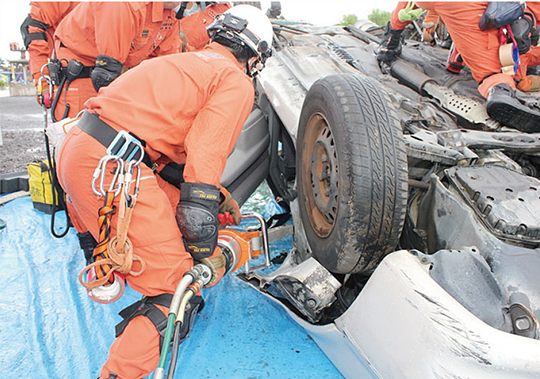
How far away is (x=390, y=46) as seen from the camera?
355cm

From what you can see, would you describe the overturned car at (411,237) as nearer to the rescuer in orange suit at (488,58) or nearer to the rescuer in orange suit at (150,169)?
the rescuer in orange suit at (488,58)

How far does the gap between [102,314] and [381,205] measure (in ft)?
6.36

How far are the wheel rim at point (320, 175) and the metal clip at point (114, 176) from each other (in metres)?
0.97

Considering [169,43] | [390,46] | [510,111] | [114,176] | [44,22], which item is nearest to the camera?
[114,176]

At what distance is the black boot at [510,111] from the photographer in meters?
2.52

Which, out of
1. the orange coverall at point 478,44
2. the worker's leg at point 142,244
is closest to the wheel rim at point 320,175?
the worker's leg at point 142,244

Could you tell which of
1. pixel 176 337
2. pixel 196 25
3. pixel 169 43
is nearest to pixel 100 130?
pixel 176 337

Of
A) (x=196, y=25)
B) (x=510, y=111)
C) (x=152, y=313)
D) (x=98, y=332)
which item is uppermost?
(x=510, y=111)

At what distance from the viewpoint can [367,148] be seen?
1.65 m

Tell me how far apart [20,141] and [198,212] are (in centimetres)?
663

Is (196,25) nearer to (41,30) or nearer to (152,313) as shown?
(41,30)

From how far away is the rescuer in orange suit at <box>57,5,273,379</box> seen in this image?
5.95ft

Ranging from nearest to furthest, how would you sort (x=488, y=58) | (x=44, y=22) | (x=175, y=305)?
1. (x=175, y=305)
2. (x=488, y=58)
3. (x=44, y=22)

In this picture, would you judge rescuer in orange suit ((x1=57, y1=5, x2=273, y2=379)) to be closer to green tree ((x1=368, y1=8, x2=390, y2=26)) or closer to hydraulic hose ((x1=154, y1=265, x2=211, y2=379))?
hydraulic hose ((x1=154, y1=265, x2=211, y2=379))
